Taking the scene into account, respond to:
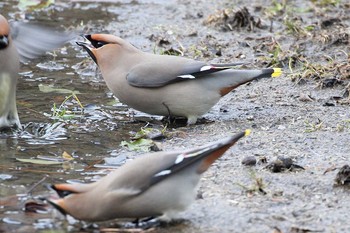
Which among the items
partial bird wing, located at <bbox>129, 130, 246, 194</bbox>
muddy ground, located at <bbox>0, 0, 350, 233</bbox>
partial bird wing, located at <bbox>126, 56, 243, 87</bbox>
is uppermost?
partial bird wing, located at <bbox>129, 130, 246, 194</bbox>

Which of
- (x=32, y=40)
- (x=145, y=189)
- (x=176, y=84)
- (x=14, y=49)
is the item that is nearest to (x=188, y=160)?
(x=145, y=189)

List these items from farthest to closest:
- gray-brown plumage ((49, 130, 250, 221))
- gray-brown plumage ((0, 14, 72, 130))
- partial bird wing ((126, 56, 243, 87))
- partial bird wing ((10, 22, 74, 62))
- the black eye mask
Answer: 1. partial bird wing ((10, 22, 74, 62))
2. partial bird wing ((126, 56, 243, 87))
3. gray-brown plumage ((0, 14, 72, 130))
4. the black eye mask
5. gray-brown plumage ((49, 130, 250, 221))

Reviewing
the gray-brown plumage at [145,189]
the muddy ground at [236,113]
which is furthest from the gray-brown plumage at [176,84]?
the gray-brown plumage at [145,189]

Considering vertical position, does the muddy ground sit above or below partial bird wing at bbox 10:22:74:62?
below

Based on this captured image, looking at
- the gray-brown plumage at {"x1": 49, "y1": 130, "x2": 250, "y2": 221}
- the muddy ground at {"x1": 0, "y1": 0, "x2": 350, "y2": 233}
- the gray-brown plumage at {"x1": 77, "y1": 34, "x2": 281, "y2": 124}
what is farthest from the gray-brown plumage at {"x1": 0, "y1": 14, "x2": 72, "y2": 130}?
the gray-brown plumage at {"x1": 49, "y1": 130, "x2": 250, "y2": 221}

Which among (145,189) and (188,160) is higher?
(188,160)

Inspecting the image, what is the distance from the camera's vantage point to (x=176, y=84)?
7.47 metres

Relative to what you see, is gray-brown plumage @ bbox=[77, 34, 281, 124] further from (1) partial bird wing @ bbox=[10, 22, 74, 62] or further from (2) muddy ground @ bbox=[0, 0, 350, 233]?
(1) partial bird wing @ bbox=[10, 22, 74, 62]

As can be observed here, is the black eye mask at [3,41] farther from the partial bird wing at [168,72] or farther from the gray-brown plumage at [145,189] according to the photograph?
the gray-brown plumage at [145,189]

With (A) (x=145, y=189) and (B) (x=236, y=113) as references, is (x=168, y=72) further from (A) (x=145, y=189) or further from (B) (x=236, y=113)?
(A) (x=145, y=189)

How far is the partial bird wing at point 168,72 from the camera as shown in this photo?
7426 mm

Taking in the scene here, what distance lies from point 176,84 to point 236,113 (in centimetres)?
64

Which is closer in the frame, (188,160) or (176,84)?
(188,160)

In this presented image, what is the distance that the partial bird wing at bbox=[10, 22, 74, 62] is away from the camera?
7812mm
